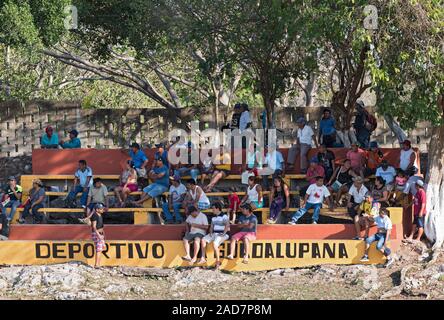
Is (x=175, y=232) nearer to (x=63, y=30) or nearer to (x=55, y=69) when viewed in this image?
(x=63, y=30)

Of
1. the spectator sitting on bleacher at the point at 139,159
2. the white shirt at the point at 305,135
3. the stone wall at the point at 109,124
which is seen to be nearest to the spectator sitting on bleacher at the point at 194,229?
the spectator sitting on bleacher at the point at 139,159

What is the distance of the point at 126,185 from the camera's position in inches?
902

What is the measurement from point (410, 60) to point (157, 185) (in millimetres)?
6136

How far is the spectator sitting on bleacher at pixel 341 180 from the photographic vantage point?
73.5 ft

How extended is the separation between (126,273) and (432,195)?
6.90 meters

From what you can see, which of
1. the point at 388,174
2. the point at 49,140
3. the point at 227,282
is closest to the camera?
the point at 227,282

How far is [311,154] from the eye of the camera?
23.8 meters

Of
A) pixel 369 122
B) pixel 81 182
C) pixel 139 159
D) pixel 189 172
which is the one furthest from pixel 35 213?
pixel 369 122

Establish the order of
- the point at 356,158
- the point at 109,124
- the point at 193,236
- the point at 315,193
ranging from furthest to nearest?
1. the point at 109,124
2. the point at 356,158
3. the point at 315,193
4. the point at 193,236

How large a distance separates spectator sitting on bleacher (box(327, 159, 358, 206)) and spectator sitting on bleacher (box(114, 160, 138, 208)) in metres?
4.33

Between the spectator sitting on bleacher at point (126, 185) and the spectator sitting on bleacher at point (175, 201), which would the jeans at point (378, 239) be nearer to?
the spectator sitting on bleacher at point (175, 201)

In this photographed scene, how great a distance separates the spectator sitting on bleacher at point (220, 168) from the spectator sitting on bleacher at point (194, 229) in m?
2.17

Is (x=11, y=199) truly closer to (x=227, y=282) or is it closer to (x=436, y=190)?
(x=227, y=282)

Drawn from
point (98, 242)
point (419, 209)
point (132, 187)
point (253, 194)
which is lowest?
point (98, 242)
